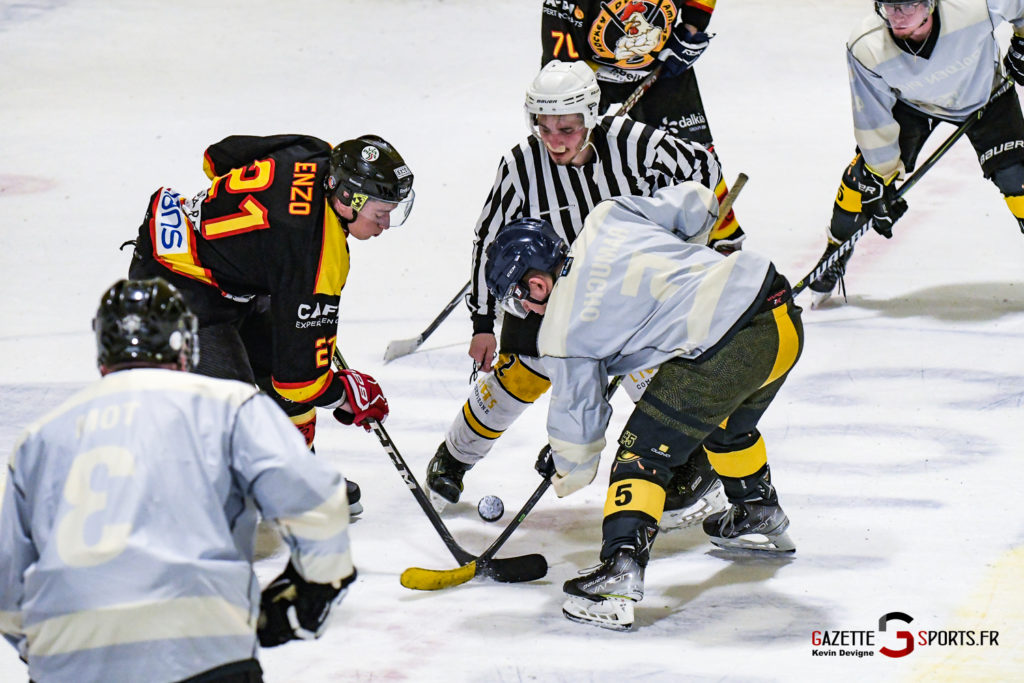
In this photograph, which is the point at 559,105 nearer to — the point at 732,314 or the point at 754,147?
the point at 732,314

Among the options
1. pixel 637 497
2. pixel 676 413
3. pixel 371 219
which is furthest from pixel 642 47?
pixel 637 497

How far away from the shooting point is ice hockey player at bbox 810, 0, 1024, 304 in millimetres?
4465

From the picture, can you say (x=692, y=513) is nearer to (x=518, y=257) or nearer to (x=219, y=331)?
(x=518, y=257)

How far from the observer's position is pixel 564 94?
3582mm

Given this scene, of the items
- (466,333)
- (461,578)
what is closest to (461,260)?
(466,333)

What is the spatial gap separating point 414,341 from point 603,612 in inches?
76.6

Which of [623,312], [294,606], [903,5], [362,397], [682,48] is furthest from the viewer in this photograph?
[682,48]

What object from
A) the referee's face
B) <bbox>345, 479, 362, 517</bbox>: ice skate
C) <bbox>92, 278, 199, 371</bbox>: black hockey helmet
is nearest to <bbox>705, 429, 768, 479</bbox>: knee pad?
the referee's face

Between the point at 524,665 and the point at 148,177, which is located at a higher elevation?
the point at 148,177

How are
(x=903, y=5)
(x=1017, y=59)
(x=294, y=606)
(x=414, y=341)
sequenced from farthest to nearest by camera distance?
(x=414, y=341) < (x=1017, y=59) < (x=903, y=5) < (x=294, y=606)

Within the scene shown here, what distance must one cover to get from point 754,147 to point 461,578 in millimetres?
3817

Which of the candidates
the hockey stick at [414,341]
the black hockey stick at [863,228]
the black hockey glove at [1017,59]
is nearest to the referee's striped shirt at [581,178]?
the hockey stick at [414,341]

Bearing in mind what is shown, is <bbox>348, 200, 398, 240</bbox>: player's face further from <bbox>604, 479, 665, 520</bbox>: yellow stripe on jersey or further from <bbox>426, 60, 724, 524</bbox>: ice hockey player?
<bbox>604, 479, 665, 520</bbox>: yellow stripe on jersey

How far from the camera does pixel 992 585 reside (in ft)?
10.4
